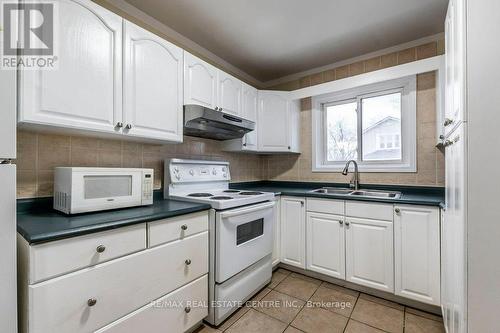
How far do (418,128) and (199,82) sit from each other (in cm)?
212

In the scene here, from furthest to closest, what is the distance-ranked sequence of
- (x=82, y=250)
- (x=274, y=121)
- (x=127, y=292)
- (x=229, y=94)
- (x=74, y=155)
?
(x=274, y=121) < (x=229, y=94) < (x=74, y=155) < (x=127, y=292) < (x=82, y=250)

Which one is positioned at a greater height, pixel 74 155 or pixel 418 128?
pixel 418 128

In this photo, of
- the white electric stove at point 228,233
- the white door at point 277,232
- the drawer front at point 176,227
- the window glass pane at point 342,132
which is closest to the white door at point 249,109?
the white electric stove at point 228,233

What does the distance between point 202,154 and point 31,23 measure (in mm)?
1520

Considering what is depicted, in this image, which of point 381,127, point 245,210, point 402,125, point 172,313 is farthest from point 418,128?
point 172,313

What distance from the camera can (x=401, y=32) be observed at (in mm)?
2068

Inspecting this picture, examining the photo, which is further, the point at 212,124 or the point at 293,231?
the point at 293,231

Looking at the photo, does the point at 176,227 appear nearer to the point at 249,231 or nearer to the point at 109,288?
the point at 109,288

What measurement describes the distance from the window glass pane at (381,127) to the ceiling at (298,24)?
21.8 inches

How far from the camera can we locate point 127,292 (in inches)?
44.6

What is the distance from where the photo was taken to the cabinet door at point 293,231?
2.28 meters

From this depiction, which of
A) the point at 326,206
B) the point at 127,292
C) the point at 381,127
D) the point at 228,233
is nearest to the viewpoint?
the point at 127,292

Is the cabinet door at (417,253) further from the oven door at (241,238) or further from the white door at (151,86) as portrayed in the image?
the white door at (151,86)

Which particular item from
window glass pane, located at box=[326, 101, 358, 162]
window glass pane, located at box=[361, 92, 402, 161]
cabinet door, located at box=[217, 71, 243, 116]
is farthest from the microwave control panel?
window glass pane, located at box=[361, 92, 402, 161]
